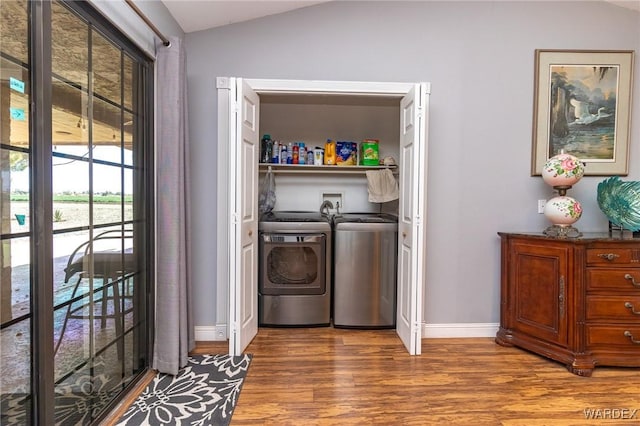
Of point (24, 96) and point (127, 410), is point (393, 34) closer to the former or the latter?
point (24, 96)

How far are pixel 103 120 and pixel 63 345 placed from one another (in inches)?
42.1

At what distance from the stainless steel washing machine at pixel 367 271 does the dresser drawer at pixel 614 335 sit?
1.34 metres

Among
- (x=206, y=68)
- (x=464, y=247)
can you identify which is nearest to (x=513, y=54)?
(x=464, y=247)

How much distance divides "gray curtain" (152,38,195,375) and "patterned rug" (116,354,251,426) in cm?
13

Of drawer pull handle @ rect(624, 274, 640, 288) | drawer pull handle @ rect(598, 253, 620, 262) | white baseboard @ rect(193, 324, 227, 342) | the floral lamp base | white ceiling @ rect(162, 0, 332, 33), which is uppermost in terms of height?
white ceiling @ rect(162, 0, 332, 33)

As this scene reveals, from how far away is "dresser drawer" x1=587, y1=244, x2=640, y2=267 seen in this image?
7.41 feet

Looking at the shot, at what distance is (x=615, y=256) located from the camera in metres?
2.26

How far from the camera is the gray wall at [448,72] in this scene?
2713 millimetres

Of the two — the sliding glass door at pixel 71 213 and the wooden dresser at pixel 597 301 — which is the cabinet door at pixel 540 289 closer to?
the wooden dresser at pixel 597 301

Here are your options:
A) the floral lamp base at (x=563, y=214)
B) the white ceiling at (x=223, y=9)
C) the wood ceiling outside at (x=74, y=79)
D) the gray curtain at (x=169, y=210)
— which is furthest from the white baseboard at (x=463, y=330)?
the white ceiling at (x=223, y=9)

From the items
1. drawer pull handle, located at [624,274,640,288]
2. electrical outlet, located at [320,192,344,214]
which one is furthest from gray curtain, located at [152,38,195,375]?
drawer pull handle, located at [624,274,640,288]

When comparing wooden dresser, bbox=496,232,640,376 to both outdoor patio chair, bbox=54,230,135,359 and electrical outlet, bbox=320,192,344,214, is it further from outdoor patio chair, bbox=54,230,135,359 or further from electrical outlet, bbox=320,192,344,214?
outdoor patio chair, bbox=54,230,135,359

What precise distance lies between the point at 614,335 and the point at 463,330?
0.95 meters

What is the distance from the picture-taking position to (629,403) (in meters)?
1.94
